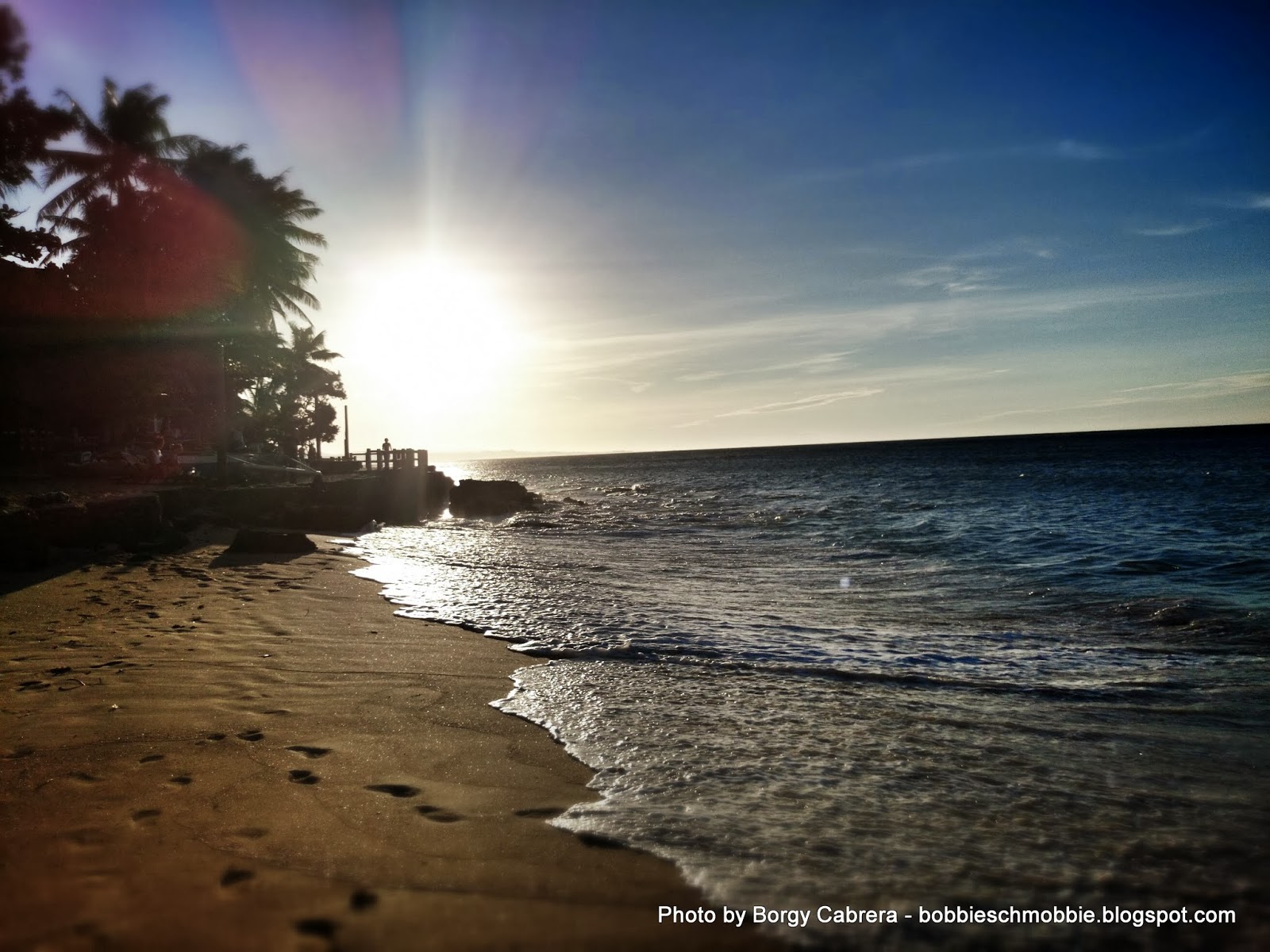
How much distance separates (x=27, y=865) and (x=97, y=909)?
0.54 metres

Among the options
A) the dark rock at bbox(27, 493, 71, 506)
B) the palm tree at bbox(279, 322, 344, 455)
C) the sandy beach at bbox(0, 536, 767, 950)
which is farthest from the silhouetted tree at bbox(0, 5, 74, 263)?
the palm tree at bbox(279, 322, 344, 455)

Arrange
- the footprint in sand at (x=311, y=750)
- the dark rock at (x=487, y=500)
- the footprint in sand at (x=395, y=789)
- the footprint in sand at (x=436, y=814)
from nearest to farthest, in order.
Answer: the footprint in sand at (x=436, y=814)
the footprint in sand at (x=395, y=789)
the footprint in sand at (x=311, y=750)
the dark rock at (x=487, y=500)

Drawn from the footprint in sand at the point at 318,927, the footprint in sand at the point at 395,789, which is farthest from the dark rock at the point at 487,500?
the footprint in sand at the point at 318,927

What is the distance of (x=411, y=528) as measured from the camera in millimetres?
23328

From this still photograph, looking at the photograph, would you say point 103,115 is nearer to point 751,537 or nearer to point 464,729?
point 751,537

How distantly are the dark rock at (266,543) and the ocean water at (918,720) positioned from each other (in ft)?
5.35

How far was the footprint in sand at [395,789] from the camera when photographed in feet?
10.9

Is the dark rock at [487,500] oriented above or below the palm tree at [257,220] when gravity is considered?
below

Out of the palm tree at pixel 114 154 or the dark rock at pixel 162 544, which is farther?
the palm tree at pixel 114 154

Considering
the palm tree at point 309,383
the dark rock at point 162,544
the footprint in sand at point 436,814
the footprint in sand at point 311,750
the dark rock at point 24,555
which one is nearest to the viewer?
the footprint in sand at point 436,814

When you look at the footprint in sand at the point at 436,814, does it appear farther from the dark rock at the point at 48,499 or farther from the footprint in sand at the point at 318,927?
the dark rock at the point at 48,499

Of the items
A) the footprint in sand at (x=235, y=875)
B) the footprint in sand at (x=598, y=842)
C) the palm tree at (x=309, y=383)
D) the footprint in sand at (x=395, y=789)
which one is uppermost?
the palm tree at (x=309, y=383)

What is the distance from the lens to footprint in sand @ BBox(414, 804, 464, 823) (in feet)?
10.1

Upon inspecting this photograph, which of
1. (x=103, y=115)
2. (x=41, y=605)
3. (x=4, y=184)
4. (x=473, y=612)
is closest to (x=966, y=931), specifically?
(x=473, y=612)
